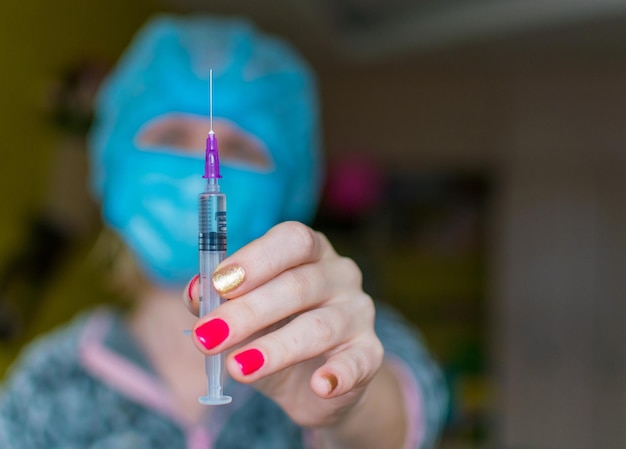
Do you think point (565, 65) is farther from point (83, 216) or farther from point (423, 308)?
point (83, 216)

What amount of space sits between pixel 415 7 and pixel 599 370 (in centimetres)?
151

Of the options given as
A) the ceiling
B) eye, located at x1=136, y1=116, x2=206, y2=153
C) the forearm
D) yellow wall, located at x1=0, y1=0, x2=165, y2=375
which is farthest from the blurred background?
the forearm

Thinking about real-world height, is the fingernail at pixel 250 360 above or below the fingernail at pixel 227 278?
below

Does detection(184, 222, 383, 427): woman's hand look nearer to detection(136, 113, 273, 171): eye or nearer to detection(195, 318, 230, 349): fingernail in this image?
detection(195, 318, 230, 349): fingernail

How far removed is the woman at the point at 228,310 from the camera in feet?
1.35

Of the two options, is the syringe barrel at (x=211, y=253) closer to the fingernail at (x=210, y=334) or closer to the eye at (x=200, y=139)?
the fingernail at (x=210, y=334)

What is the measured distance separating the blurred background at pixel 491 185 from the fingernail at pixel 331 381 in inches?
67.0

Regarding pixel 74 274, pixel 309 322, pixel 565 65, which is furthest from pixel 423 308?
pixel 309 322

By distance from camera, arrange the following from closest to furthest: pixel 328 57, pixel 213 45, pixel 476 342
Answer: pixel 213 45 → pixel 328 57 → pixel 476 342

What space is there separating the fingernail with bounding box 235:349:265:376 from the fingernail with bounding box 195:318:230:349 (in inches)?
0.6

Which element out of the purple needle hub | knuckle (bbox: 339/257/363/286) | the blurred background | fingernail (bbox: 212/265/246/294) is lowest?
the blurred background

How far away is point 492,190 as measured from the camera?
9.55 ft

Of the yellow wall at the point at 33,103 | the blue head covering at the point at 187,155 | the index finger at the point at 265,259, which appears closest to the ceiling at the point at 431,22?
the yellow wall at the point at 33,103

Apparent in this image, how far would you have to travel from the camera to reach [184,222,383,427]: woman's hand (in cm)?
38
